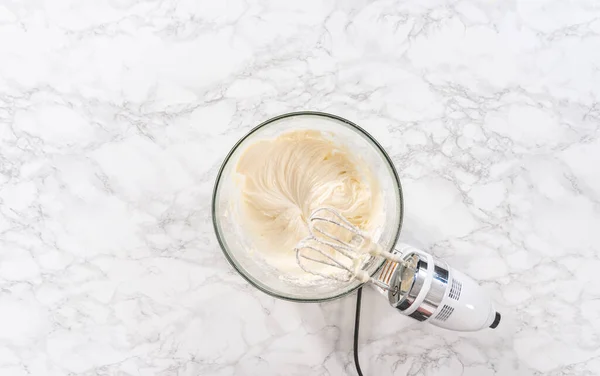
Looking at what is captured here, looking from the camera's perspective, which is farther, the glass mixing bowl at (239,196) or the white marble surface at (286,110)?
the white marble surface at (286,110)

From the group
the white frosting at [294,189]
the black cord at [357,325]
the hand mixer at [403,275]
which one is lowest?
the black cord at [357,325]

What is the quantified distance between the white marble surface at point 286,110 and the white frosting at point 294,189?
120 millimetres

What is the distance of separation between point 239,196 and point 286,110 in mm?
208

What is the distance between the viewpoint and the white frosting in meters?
0.92

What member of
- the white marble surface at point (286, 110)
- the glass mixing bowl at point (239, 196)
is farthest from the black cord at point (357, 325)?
the glass mixing bowl at point (239, 196)

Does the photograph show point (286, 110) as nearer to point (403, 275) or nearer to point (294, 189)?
point (294, 189)

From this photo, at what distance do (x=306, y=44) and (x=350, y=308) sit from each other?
536 mm

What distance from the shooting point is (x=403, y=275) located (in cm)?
89

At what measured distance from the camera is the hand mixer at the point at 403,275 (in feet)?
2.80

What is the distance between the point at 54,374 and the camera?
1050 mm

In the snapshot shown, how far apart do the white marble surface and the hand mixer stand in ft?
0.41

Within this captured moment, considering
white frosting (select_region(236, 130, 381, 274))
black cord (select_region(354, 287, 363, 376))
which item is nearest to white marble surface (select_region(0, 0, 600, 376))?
black cord (select_region(354, 287, 363, 376))

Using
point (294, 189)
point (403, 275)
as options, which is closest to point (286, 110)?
point (294, 189)

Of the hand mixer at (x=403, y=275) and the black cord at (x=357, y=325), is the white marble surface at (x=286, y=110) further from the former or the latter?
the hand mixer at (x=403, y=275)
